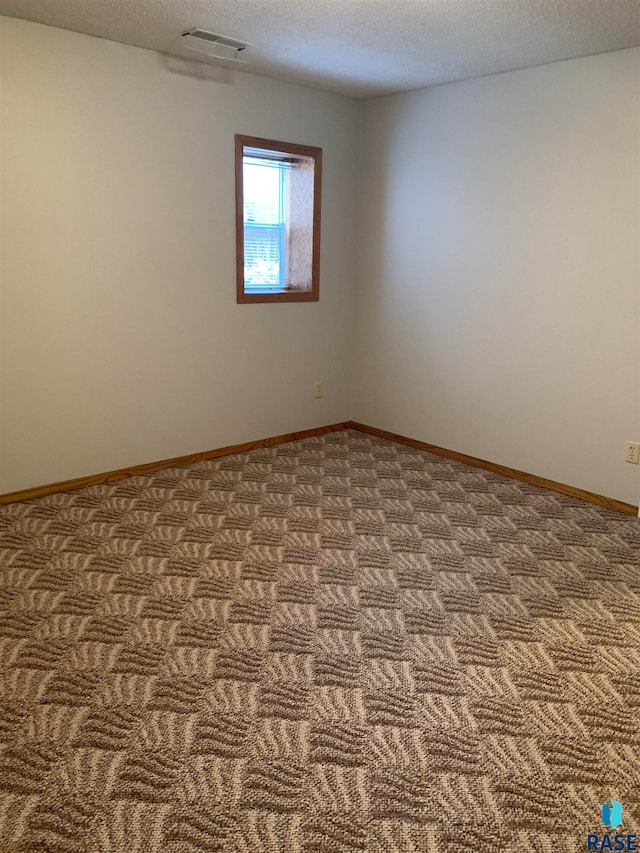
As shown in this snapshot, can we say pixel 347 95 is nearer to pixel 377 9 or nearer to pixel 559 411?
pixel 377 9

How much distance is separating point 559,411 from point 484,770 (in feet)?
8.15

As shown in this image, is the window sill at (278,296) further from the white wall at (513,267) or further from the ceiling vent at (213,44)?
the ceiling vent at (213,44)

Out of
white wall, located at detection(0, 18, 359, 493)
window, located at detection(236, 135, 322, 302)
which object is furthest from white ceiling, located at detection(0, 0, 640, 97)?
window, located at detection(236, 135, 322, 302)

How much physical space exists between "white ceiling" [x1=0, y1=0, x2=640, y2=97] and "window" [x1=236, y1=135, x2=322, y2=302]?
72 centimetres

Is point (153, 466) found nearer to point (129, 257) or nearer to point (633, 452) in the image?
point (129, 257)

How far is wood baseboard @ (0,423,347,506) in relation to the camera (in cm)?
366

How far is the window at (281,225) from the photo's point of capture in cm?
442

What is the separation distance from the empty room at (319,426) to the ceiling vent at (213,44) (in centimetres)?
3

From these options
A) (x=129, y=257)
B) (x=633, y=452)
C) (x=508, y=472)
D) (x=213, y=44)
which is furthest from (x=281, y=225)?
(x=633, y=452)

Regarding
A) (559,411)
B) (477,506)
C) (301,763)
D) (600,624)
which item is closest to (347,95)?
(559,411)

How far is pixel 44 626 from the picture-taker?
8.20ft

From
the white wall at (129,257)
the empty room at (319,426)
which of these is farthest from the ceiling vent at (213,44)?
the white wall at (129,257)

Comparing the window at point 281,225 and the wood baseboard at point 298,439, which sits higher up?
the window at point 281,225

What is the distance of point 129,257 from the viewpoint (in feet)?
12.5
